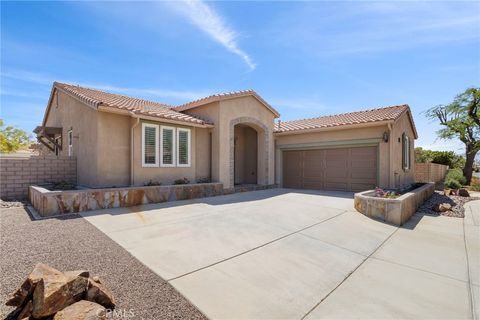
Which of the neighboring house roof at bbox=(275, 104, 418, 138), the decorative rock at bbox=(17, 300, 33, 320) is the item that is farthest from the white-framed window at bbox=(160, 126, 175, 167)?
the decorative rock at bbox=(17, 300, 33, 320)

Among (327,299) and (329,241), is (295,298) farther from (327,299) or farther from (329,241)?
(329,241)

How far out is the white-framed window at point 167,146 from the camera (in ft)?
36.6

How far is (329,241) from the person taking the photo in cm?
559

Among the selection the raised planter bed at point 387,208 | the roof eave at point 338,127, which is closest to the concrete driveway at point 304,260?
the raised planter bed at point 387,208

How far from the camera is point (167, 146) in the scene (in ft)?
37.4

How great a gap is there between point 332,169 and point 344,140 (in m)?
→ 1.86

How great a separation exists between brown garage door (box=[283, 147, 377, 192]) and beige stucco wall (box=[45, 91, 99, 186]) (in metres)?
11.3

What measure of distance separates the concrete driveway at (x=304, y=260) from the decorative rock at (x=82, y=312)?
1077mm

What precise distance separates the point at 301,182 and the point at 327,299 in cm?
1224

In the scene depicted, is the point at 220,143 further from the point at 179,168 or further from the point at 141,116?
the point at 141,116

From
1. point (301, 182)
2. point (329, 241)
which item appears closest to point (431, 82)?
point (301, 182)

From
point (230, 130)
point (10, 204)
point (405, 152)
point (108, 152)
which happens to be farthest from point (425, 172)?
point (10, 204)

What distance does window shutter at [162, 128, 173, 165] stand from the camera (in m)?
11.2

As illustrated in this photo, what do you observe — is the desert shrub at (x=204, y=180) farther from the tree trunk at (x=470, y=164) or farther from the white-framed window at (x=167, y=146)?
the tree trunk at (x=470, y=164)
